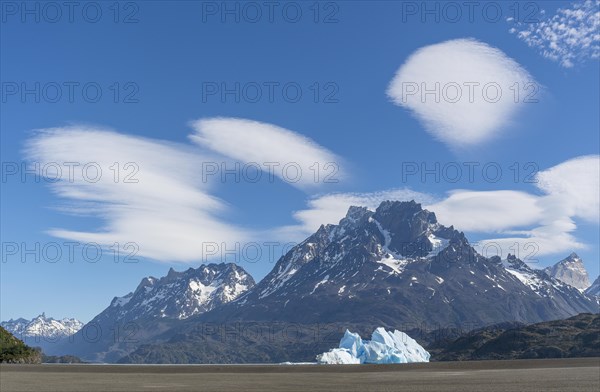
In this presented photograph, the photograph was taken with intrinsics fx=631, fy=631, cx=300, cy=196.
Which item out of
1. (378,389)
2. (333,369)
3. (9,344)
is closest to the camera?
(378,389)

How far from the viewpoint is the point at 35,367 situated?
9706 cm

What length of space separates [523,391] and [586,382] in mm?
11186

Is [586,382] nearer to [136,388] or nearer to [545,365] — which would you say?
[136,388]

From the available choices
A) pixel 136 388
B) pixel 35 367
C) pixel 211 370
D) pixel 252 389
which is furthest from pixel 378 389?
pixel 35 367

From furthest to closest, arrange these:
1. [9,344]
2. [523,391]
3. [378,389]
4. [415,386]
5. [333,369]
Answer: [9,344] → [333,369] → [415,386] → [378,389] → [523,391]

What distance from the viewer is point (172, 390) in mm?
52844

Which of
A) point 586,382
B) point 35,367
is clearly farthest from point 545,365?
point 35,367

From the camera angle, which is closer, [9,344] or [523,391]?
[523,391]

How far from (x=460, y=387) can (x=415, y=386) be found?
4611 millimetres

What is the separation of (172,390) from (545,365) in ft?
217

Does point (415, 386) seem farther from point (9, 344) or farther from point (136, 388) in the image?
point (9, 344)

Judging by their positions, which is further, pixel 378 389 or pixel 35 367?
pixel 35 367

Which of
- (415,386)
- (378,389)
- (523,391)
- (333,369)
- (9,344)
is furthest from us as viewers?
(9,344)

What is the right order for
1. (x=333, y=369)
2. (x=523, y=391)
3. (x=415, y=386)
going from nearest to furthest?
(x=523, y=391)
(x=415, y=386)
(x=333, y=369)
